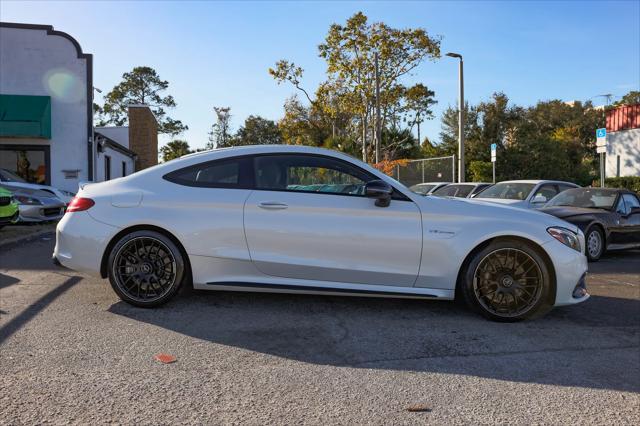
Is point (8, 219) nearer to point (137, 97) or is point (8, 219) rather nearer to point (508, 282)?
point (508, 282)

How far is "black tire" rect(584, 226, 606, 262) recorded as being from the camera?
932 cm

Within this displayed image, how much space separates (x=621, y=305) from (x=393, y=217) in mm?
2791

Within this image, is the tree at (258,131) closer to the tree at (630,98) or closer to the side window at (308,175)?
the tree at (630,98)

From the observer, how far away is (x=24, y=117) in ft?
73.7

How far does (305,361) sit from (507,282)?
2.12m

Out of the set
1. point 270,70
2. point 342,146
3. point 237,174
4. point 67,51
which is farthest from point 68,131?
point 237,174

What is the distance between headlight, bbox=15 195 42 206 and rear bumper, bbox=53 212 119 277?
31.5 ft

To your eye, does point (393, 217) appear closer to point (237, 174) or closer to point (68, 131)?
point (237, 174)

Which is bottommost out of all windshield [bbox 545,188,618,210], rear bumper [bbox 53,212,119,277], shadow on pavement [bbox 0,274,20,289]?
shadow on pavement [bbox 0,274,20,289]

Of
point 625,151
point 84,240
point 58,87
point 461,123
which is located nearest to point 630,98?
point 625,151

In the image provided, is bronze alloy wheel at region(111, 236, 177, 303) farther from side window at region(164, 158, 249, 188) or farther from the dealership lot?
side window at region(164, 158, 249, 188)

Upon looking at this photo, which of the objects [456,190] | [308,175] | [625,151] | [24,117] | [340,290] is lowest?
[340,290]

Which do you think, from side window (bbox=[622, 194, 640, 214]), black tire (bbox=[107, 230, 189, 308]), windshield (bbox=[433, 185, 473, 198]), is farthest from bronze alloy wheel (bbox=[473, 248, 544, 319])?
windshield (bbox=[433, 185, 473, 198])

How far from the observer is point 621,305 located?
18.6 ft
